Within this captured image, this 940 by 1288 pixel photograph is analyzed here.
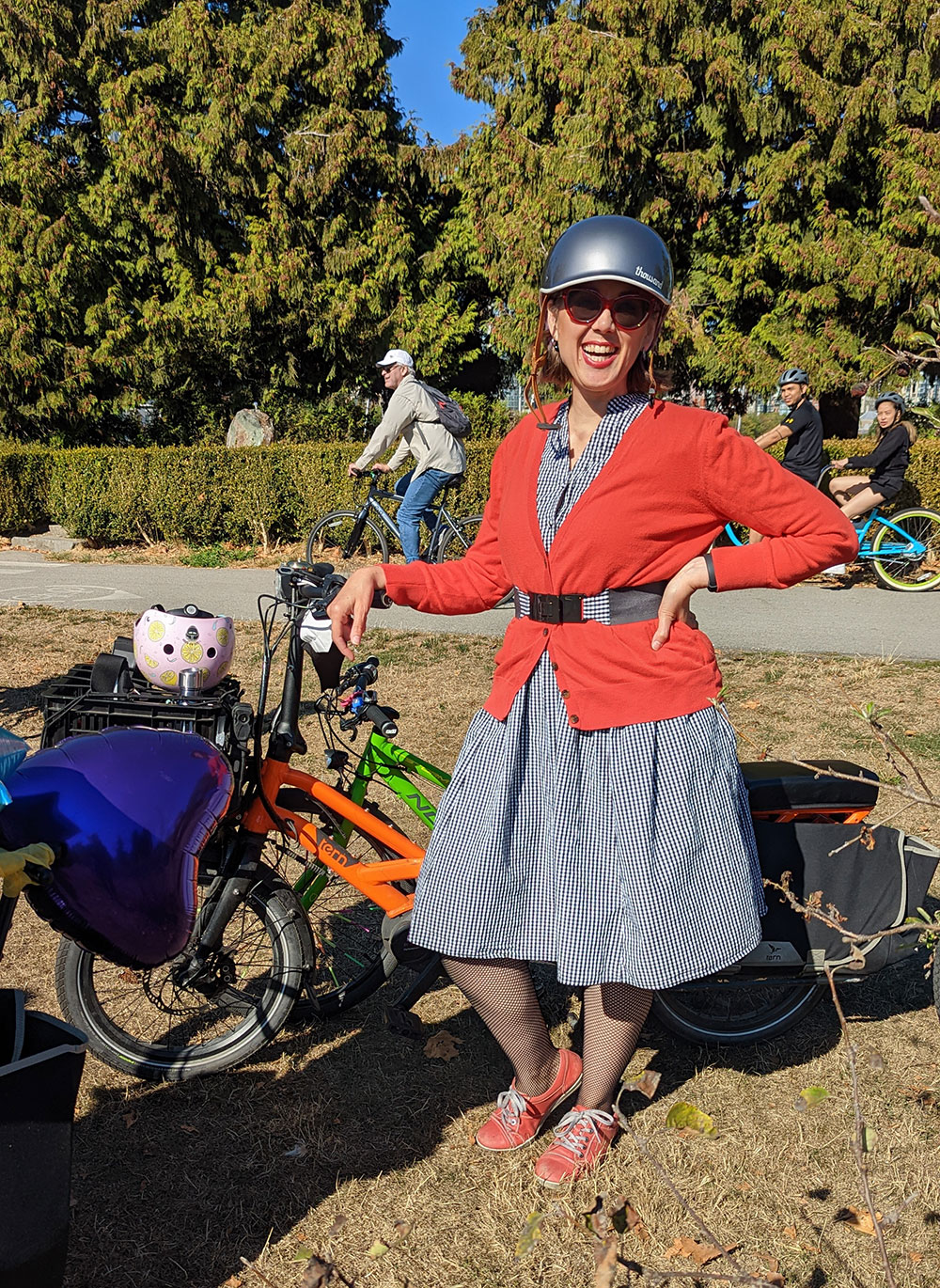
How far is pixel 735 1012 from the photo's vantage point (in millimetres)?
3043

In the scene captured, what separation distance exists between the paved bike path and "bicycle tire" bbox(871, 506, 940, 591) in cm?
18

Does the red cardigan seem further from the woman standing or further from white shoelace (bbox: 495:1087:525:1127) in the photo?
white shoelace (bbox: 495:1087:525:1127)

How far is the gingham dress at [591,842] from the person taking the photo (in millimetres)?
2225

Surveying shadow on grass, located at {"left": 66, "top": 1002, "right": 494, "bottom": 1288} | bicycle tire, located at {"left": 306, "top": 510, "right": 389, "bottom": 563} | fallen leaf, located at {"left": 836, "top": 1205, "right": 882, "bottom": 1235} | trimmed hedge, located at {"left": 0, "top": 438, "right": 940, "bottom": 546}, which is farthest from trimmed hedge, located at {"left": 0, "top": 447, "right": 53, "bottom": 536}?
fallen leaf, located at {"left": 836, "top": 1205, "right": 882, "bottom": 1235}

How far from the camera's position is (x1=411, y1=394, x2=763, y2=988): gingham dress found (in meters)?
2.22

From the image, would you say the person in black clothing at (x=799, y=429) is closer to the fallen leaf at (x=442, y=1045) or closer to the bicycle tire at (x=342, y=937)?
the bicycle tire at (x=342, y=937)

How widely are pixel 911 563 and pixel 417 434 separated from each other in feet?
15.9

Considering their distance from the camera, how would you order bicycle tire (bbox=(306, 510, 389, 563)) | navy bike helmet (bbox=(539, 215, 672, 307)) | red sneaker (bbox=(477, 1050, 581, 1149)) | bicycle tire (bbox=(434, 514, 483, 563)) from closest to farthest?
navy bike helmet (bbox=(539, 215, 672, 307)) → red sneaker (bbox=(477, 1050, 581, 1149)) → bicycle tire (bbox=(434, 514, 483, 563)) → bicycle tire (bbox=(306, 510, 389, 563))

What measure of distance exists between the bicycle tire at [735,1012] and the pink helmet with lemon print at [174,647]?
1.58 m

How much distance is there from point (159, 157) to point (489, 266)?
16.5 ft

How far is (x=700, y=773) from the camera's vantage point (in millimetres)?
2246

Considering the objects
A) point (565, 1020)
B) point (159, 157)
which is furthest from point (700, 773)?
point (159, 157)

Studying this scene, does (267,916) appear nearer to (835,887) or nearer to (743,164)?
(835,887)

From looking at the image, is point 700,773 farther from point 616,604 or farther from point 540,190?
point 540,190
